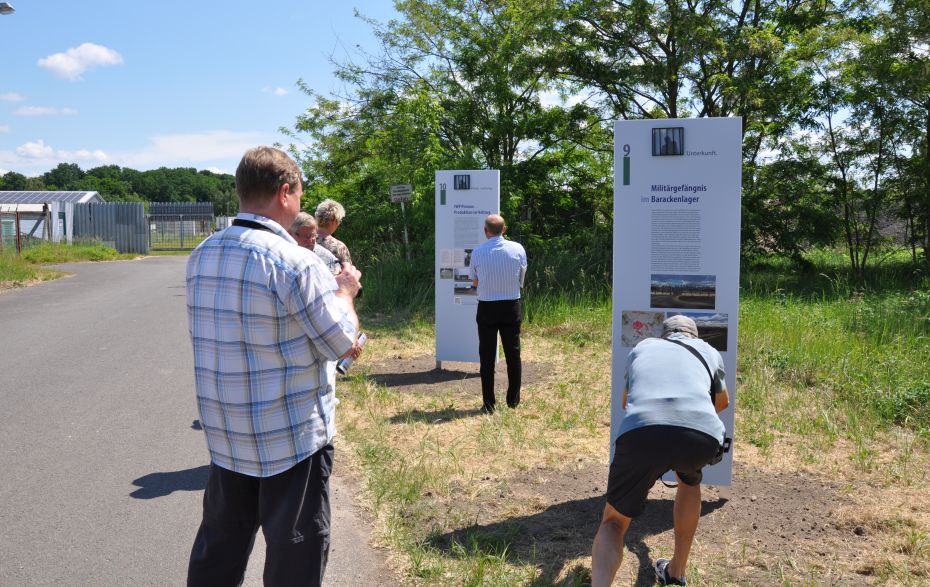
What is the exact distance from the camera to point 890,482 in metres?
5.53

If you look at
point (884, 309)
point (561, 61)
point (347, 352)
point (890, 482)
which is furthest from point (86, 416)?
point (561, 61)

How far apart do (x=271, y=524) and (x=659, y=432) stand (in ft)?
5.67

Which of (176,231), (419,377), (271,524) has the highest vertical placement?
(176,231)

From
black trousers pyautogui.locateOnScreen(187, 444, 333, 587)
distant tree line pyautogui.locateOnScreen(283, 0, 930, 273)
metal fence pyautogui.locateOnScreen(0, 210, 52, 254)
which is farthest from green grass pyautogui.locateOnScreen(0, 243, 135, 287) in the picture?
black trousers pyautogui.locateOnScreen(187, 444, 333, 587)

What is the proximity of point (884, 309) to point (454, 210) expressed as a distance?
22.8 ft

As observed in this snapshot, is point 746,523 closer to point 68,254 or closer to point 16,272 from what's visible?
point 16,272

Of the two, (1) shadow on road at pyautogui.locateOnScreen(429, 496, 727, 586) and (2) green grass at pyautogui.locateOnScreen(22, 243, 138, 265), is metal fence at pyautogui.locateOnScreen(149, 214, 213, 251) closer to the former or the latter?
(2) green grass at pyautogui.locateOnScreen(22, 243, 138, 265)

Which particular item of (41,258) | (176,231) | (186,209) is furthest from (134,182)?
(41,258)

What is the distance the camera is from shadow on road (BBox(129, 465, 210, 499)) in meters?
5.38

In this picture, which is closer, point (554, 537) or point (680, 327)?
point (680, 327)

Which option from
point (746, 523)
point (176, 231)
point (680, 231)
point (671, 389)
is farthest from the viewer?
point (176, 231)

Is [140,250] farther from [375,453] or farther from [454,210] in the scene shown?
[375,453]

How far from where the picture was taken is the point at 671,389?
3541mm

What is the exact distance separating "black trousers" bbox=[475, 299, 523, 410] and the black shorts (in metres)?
4.16
